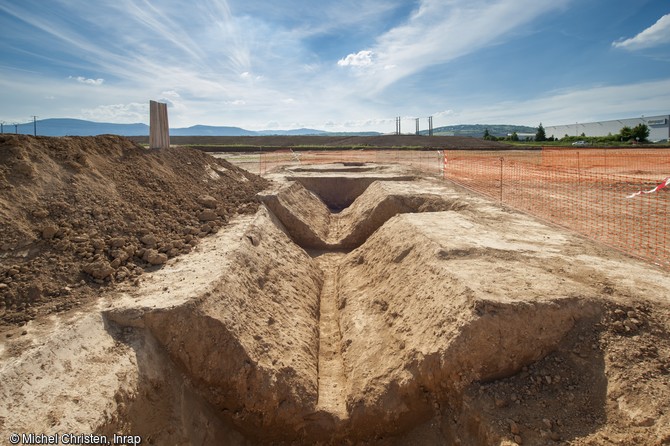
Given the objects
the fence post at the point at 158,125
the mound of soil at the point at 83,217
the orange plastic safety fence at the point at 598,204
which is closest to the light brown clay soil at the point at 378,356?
the mound of soil at the point at 83,217

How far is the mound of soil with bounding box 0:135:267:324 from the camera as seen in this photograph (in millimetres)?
5250

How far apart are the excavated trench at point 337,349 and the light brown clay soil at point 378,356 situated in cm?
2

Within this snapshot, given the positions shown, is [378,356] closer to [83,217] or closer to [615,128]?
[83,217]

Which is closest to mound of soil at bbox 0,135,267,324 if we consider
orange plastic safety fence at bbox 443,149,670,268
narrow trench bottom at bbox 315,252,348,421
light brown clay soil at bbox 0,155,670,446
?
light brown clay soil at bbox 0,155,670,446

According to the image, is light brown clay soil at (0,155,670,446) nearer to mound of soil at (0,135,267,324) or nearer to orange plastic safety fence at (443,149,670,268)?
mound of soil at (0,135,267,324)

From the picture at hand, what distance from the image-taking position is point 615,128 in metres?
69.6

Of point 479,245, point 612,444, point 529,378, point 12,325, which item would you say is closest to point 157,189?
point 12,325

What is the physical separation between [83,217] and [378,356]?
5330 mm

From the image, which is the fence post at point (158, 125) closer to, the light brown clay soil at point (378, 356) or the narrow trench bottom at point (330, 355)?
the light brown clay soil at point (378, 356)

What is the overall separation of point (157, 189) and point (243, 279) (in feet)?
13.1

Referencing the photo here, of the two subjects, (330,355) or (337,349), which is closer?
(330,355)

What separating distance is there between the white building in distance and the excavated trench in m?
68.6

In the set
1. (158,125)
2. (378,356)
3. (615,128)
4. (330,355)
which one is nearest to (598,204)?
(378,356)

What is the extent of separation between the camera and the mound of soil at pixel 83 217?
5250mm
